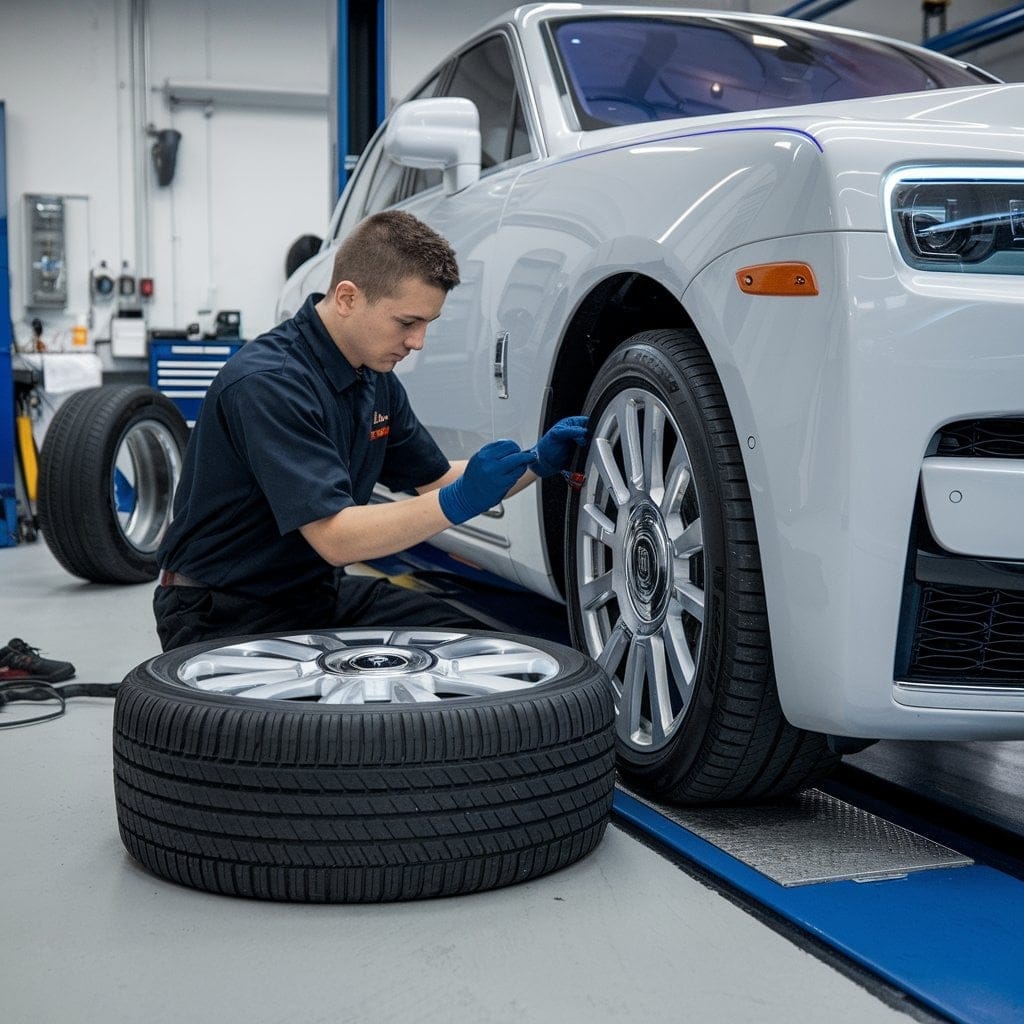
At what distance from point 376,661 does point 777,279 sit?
89 cm

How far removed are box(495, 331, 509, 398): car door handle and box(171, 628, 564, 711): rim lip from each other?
0.55 metres

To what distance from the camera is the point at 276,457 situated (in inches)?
82.1

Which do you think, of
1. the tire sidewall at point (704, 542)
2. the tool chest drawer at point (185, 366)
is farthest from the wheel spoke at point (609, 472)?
the tool chest drawer at point (185, 366)

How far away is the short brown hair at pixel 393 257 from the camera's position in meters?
2.20

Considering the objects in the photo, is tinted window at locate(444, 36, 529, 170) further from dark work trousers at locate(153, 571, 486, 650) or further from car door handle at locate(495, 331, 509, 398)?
dark work trousers at locate(153, 571, 486, 650)

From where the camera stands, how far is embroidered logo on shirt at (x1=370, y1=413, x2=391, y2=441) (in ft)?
8.09

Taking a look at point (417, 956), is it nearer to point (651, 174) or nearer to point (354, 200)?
point (651, 174)

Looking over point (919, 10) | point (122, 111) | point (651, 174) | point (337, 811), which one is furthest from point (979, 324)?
point (919, 10)

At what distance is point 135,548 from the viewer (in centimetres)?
455

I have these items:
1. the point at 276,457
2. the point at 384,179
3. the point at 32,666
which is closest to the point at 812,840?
the point at 276,457

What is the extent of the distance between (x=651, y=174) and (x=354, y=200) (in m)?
2.62

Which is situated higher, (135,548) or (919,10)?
(919,10)

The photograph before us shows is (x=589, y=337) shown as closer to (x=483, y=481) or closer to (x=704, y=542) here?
(x=483, y=481)

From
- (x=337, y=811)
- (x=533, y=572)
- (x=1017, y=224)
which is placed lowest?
(x=337, y=811)
